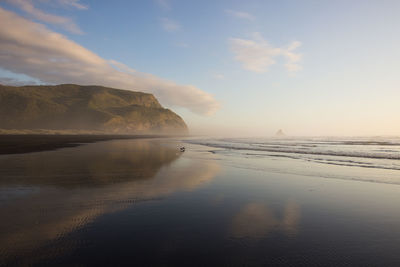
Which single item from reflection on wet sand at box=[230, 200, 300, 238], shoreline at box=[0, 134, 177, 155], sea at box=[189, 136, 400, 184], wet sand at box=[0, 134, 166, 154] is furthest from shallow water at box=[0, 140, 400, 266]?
wet sand at box=[0, 134, 166, 154]

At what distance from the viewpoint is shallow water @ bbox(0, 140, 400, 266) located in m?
5.02

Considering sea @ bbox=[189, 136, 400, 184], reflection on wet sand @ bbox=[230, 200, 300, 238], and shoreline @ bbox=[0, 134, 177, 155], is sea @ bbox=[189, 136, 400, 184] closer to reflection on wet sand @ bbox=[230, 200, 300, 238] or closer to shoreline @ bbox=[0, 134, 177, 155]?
reflection on wet sand @ bbox=[230, 200, 300, 238]

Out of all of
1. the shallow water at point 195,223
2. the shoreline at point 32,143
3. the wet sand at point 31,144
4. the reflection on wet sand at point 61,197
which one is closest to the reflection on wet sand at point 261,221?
the shallow water at point 195,223

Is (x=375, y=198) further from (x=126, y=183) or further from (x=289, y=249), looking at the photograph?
(x=126, y=183)

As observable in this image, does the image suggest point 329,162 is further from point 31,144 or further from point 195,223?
point 31,144

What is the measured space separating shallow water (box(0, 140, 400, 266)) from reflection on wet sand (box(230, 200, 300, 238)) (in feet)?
0.10

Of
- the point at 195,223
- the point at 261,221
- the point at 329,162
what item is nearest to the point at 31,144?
the point at 195,223

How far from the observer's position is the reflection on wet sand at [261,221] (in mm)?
6461

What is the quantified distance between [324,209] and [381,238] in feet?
8.65

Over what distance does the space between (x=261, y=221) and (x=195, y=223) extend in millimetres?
2188

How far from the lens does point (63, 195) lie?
9.99 m

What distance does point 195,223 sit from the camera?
7.07m

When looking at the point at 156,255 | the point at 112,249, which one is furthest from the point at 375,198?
the point at 112,249

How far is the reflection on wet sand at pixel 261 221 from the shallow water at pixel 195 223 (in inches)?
1.2
